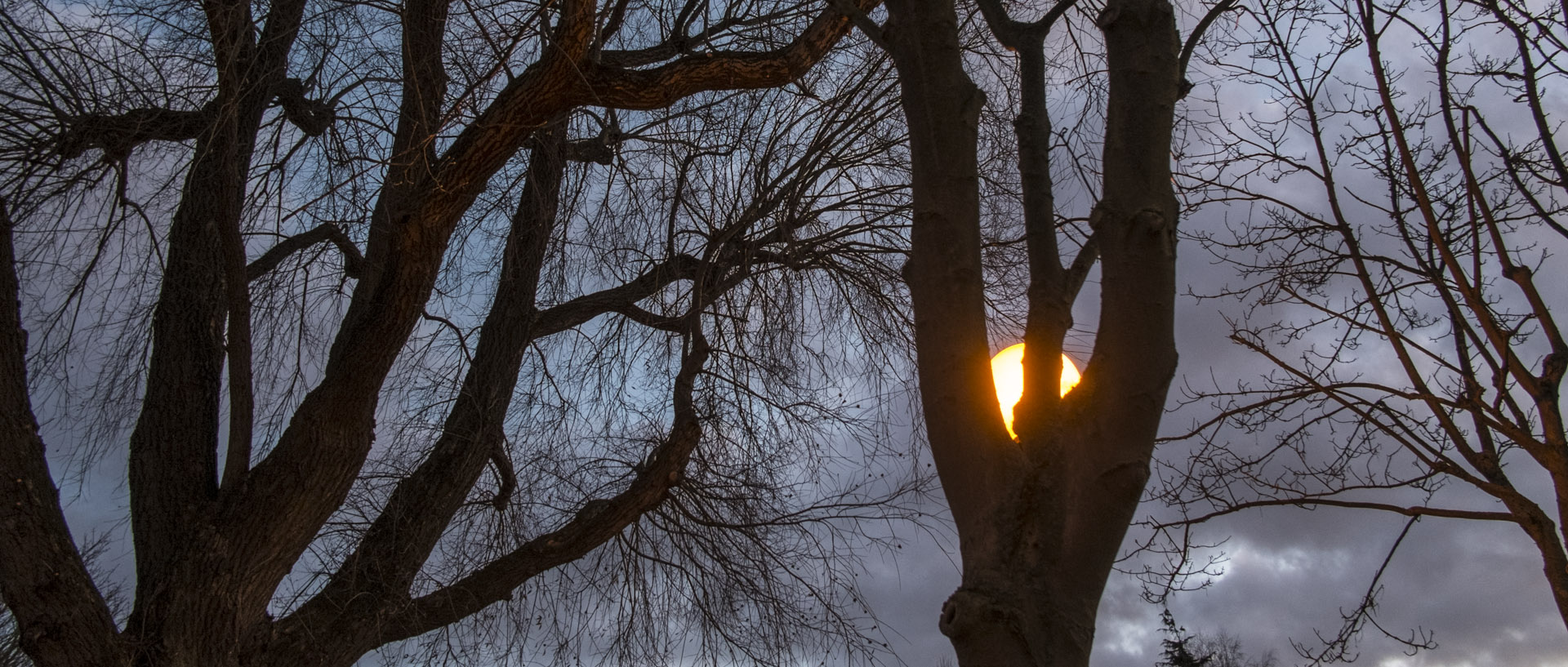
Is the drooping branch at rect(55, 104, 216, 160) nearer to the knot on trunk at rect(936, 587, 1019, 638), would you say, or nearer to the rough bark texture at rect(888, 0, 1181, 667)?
the rough bark texture at rect(888, 0, 1181, 667)

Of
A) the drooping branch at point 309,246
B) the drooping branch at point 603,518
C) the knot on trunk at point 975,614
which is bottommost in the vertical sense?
the knot on trunk at point 975,614

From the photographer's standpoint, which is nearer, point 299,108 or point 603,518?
point 299,108

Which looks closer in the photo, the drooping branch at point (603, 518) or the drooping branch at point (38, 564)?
the drooping branch at point (38, 564)

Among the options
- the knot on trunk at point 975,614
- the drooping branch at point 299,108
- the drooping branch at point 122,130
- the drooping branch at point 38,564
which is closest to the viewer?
the knot on trunk at point 975,614

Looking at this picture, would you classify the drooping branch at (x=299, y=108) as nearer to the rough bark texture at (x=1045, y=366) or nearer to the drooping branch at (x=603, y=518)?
the drooping branch at (x=603, y=518)

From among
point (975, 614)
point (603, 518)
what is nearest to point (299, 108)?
point (603, 518)

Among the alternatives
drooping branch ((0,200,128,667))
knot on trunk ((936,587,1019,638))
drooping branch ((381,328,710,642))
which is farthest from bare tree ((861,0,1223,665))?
drooping branch ((0,200,128,667))

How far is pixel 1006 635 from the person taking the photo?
1811mm

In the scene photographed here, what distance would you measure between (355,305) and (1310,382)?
153 inches

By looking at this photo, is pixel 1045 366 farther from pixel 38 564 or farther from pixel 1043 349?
pixel 38 564

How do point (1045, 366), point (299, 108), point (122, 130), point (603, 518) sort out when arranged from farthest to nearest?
1. point (603, 518)
2. point (299, 108)
3. point (122, 130)
4. point (1045, 366)

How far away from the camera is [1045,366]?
2.12 m

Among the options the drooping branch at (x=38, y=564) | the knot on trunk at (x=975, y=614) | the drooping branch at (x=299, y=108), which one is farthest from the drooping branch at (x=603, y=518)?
the knot on trunk at (x=975, y=614)

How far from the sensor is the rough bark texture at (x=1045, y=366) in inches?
73.4
